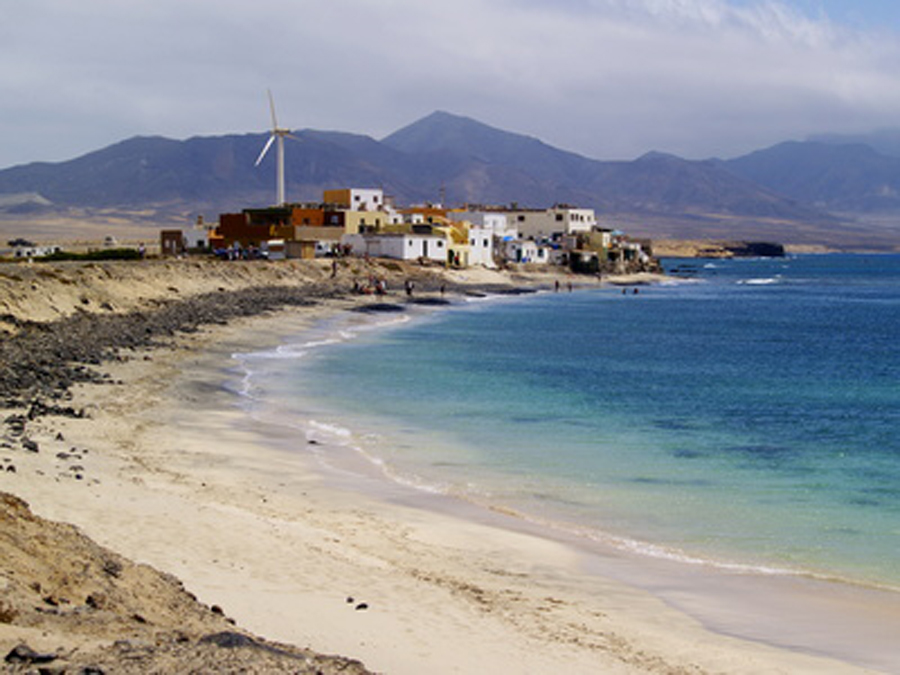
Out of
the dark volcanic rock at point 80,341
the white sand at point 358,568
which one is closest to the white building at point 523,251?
the dark volcanic rock at point 80,341

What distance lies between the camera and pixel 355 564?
14055mm

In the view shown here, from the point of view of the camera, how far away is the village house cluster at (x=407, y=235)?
3989 inches

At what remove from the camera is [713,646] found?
12.2 meters

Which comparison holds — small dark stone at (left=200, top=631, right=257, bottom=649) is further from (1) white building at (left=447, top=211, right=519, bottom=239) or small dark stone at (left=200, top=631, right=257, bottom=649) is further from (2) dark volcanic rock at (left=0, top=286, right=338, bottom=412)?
(1) white building at (left=447, top=211, right=519, bottom=239)

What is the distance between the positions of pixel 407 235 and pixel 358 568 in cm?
9175

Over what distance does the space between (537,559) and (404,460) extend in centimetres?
802

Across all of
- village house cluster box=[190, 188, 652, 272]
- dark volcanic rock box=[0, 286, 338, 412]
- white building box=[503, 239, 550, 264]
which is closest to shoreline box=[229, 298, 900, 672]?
dark volcanic rock box=[0, 286, 338, 412]

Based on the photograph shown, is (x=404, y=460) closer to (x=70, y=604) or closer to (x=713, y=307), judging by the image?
(x=70, y=604)

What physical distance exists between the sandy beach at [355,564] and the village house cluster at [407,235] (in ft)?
240

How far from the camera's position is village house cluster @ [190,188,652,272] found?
10131 cm

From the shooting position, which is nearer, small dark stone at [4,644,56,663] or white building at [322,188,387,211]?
small dark stone at [4,644,56,663]

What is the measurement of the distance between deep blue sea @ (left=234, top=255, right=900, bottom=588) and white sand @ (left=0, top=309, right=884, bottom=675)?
2475mm

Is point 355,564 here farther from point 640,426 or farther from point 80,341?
point 80,341

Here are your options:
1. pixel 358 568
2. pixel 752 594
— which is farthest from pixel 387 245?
pixel 358 568
